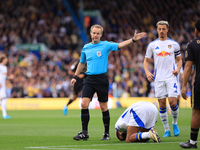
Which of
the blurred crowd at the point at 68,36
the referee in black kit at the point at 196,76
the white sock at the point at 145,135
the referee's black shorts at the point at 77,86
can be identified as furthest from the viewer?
the blurred crowd at the point at 68,36

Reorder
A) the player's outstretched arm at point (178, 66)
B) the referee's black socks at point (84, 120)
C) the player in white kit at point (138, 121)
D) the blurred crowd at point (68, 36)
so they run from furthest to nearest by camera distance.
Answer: the blurred crowd at point (68, 36)
the player's outstretched arm at point (178, 66)
the referee's black socks at point (84, 120)
the player in white kit at point (138, 121)

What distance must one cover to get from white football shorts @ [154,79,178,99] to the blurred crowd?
16104 millimetres

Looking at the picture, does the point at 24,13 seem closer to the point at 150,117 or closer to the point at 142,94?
the point at 142,94

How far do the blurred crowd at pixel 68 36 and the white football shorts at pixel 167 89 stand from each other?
16.1 metres

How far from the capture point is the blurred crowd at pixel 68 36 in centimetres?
2673

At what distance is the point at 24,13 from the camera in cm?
3406

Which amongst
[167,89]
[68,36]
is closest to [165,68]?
[167,89]

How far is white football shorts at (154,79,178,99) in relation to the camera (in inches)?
321

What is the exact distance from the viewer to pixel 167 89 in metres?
8.23

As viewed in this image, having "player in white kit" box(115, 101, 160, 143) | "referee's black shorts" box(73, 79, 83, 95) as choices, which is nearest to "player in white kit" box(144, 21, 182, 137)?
"player in white kit" box(115, 101, 160, 143)

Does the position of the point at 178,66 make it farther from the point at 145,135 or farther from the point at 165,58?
the point at 145,135

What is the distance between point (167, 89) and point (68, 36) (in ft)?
81.9

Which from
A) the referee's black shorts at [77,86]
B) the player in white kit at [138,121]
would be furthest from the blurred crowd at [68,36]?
the player in white kit at [138,121]

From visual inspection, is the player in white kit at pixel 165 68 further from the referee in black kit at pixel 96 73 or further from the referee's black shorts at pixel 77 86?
the referee's black shorts at pixel 77 86
